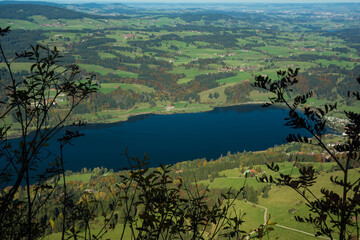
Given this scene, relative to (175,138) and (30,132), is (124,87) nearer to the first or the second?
(175,138)

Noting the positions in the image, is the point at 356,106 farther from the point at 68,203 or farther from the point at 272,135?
the point at 68,203

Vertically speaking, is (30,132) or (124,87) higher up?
(30,132)

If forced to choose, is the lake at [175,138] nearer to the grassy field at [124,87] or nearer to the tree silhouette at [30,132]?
the grassy field at [124,87]

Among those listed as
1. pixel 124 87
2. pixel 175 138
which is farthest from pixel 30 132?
pixel 124 87

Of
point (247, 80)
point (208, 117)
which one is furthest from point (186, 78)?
point (208, 117)

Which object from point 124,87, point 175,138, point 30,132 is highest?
point 30,132

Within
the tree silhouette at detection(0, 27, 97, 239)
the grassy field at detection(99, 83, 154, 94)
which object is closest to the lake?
the grassy field at detection(99, 83, 154, 94)

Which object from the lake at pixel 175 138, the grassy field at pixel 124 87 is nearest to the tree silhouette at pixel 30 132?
the lake at pixel 175 138

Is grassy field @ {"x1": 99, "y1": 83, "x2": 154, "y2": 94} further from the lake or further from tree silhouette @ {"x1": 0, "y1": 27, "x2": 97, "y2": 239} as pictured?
tree silhouette @ {"x1": 0, "y1": 27, "x2": 97, "y2": 239}
